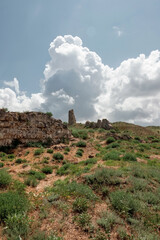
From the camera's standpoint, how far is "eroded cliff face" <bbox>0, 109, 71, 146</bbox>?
15.4 metres

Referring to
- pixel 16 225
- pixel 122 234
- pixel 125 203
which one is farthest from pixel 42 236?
pixel 125 203

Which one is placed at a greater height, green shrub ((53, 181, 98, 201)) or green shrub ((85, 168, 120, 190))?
green shrub ((85, 168, 120, 190))

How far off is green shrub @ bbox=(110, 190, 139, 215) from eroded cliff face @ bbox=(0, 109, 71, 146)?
14.8 metres

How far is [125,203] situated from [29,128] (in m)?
15.8

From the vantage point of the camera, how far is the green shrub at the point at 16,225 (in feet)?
10.00

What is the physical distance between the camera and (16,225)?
3227 millimetres

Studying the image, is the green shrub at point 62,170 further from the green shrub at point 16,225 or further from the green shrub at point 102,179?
the green shrub at point 16,225

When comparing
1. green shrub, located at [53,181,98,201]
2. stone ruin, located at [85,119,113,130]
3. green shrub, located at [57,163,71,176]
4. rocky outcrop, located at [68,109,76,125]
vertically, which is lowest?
green shrub, located at [57,163,71,176]

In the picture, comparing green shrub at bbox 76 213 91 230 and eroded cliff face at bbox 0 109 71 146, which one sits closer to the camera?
green shrub at bbox 76 213 91 230

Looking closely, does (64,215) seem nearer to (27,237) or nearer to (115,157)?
(27,237)

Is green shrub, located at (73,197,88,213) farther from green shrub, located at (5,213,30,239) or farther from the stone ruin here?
the stone ruin

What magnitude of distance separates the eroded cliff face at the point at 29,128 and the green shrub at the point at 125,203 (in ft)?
48.5

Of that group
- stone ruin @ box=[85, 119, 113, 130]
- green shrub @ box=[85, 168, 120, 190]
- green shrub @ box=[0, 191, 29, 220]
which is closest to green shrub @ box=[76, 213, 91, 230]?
green shrub @ box=[0, 191, 29, 220]

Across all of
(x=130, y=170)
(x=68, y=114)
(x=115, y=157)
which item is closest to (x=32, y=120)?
(x=115, y=157)
